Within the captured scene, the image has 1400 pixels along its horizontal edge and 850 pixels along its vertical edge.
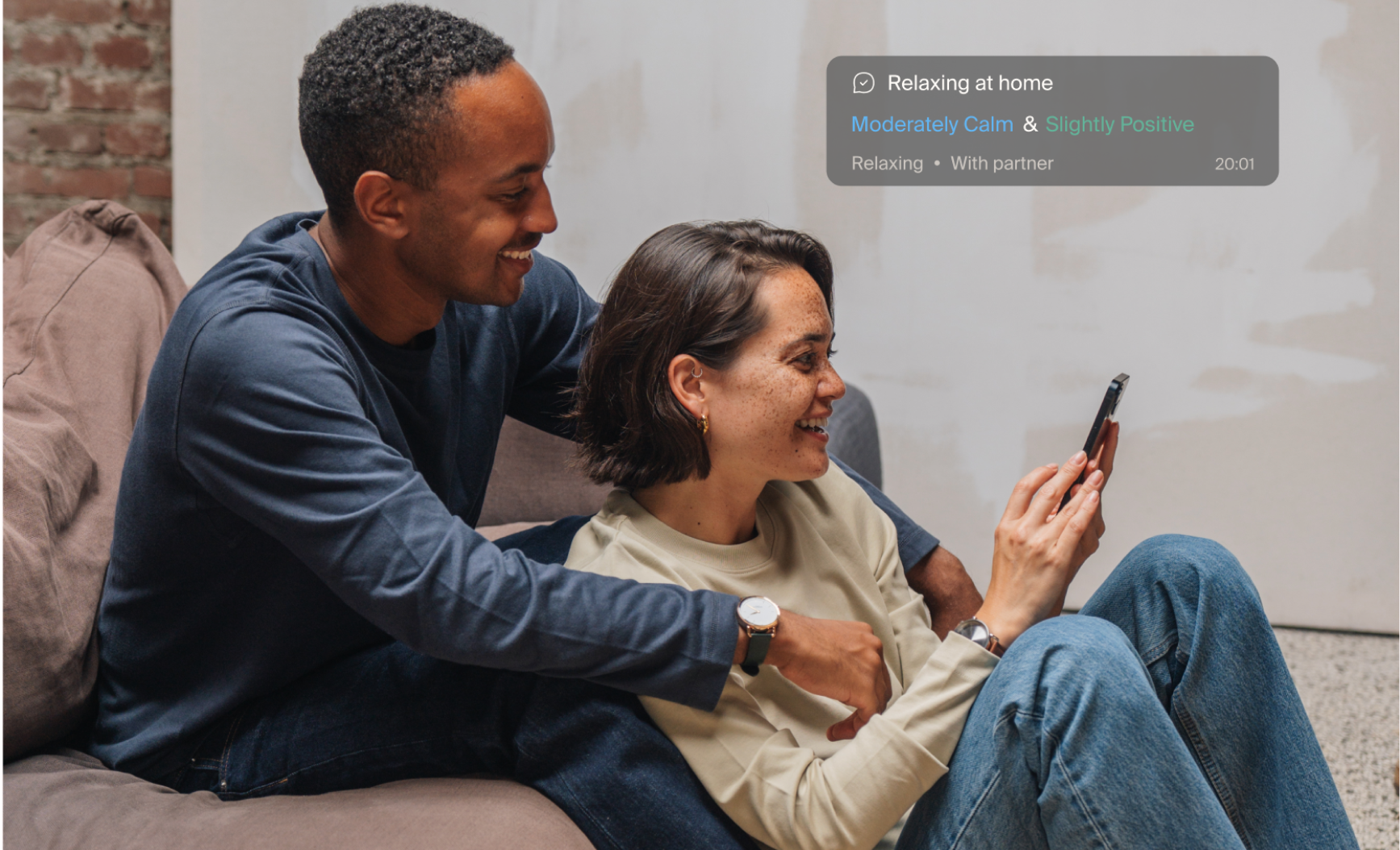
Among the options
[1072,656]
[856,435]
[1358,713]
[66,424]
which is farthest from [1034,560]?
[1358,713]

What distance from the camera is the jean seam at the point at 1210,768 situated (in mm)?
1049

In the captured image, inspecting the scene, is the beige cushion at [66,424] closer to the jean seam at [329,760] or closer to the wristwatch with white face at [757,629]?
the jean seam at [329,760]

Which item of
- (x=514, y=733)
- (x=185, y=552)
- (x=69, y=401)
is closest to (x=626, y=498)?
(x=514, y=733)

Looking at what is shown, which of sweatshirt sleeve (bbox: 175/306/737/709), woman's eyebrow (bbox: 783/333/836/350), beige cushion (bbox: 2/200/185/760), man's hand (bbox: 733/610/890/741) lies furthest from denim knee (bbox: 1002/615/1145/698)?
beige cushion (bbox: 2/200/185/760)

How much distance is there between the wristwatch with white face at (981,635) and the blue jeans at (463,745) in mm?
285

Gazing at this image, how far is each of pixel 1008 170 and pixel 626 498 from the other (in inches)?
64.4

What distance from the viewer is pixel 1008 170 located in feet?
8.04

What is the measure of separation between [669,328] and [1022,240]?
1.59 m

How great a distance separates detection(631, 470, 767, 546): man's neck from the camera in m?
1.15

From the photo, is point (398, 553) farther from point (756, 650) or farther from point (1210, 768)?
point (1210, 768)

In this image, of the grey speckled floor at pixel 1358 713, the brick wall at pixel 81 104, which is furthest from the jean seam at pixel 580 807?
the brick wall at pixel 81 104

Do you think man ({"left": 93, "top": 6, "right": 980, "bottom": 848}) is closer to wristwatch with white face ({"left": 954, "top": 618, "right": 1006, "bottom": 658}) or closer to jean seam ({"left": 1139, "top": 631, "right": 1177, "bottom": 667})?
wristwatch with white face ({"left": 954, "top": 618, "right": 1006, "bottom": 658})

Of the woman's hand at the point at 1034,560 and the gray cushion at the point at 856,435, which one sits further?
the gray cushion at the point at 856,435
